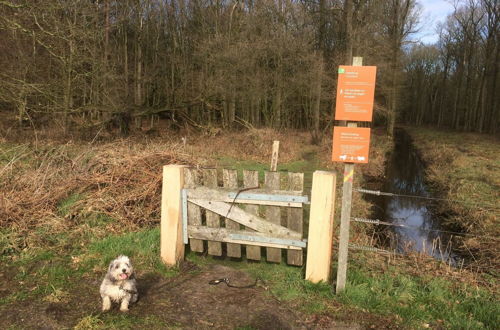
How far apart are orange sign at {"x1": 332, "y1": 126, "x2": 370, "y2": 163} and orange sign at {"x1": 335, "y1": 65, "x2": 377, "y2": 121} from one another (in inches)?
5.8

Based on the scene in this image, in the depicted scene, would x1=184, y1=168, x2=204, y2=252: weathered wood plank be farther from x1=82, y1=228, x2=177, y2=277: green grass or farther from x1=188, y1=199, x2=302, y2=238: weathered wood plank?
x1=82, y1=228, x2=177, y2=277: green grass

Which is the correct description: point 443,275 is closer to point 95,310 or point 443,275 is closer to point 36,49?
point 95,310

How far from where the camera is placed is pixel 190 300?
4.27 meters

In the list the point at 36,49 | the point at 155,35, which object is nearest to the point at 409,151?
the point at 155,35

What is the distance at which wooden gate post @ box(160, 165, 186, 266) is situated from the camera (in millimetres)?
5031

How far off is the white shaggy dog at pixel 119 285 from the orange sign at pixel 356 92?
267 cm

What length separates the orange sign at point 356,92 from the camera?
13.0 feet

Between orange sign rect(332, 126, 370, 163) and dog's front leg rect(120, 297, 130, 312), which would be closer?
dog's front leg rect(120, 297, 130, 312)

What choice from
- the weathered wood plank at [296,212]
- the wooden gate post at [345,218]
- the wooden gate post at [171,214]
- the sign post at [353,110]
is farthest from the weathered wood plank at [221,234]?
the sign post at [353,110]

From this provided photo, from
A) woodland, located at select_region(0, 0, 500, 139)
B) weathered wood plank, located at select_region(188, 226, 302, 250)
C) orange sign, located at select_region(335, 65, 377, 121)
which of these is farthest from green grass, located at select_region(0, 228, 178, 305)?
woodland, located at select_region(0, 0, 500, 139)

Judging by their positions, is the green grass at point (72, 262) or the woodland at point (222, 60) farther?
the woodland at point (222, 60)

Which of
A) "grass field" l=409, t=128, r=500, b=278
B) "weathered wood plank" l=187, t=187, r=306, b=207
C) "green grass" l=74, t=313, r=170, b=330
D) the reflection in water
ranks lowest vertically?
the reflection in water

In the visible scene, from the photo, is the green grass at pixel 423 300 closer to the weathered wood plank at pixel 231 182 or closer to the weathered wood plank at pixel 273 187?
the weathered wood plank at pixel 273 187

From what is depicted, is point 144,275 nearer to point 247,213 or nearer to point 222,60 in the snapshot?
point 247,213
